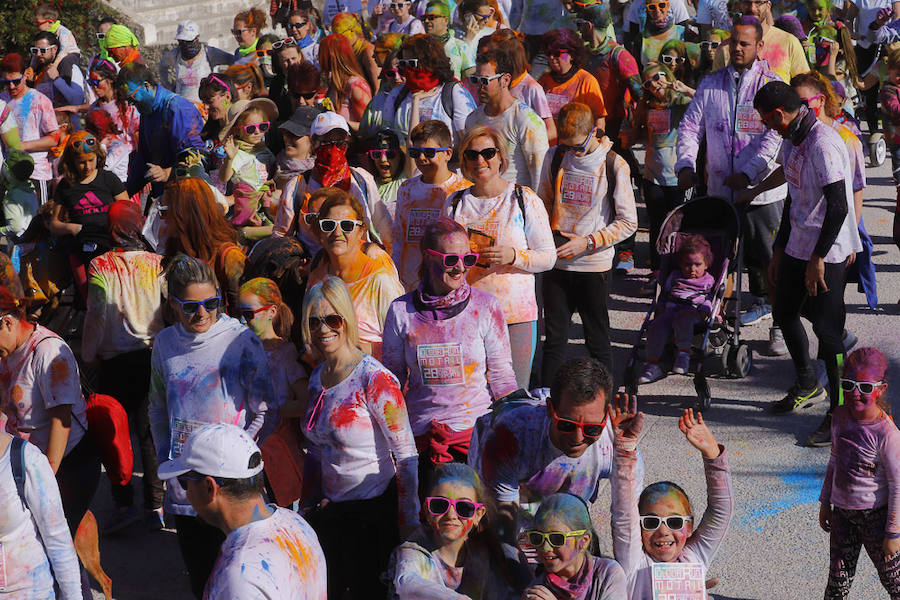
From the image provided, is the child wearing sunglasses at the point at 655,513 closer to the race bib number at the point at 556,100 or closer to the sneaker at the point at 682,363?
the sneaker at the point at 682,363

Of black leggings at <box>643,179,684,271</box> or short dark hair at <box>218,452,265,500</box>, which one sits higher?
short dark hair at <box>218,452,265,500</box>

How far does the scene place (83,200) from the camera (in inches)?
303

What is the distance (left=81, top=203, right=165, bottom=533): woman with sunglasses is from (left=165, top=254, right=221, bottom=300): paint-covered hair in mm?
1240

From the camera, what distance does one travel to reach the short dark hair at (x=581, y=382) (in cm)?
426

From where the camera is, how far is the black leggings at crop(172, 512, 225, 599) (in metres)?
4.79

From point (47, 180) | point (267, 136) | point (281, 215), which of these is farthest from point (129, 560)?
point (47, 180)

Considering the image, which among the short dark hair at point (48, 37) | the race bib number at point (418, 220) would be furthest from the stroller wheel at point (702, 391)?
the short dark hair at point (48, 37)

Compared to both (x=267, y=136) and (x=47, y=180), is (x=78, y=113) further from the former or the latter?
(x=267, y=136)

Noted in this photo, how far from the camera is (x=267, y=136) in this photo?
9.42m

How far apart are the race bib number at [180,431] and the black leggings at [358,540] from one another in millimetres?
624

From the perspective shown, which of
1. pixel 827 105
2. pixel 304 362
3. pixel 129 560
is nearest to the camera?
pixel 304 362

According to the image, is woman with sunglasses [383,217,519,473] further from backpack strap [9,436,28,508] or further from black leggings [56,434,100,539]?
backpack strap [9,436,28,508]

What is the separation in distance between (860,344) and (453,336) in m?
4.30

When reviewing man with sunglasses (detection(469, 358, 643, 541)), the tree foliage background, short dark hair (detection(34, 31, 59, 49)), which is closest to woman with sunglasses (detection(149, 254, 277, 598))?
man with sunglasses (detection(469, 358, 643, 541))
